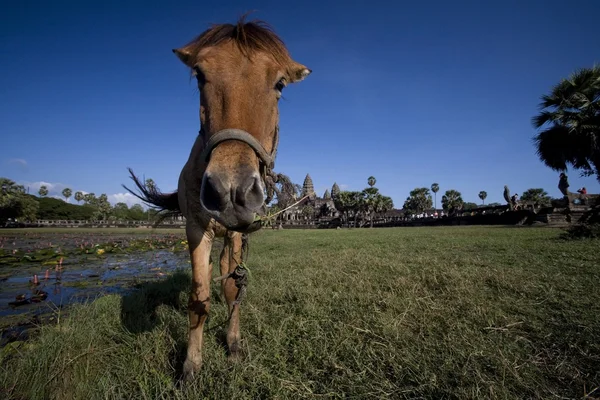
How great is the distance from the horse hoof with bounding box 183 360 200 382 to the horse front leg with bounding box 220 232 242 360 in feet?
1.06

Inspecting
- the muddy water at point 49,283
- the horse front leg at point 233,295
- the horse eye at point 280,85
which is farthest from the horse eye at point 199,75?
the muddy water at point 49,283

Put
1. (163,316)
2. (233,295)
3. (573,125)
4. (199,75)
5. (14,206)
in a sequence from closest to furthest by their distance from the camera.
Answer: (199,75)
(233,295)
(163,316)
(573,125)
(14,206)

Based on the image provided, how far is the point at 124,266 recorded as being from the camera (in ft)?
28.7

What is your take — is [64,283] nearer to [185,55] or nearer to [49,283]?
[49,283]

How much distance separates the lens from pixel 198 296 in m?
2.66

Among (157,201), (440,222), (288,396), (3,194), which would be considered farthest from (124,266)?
(3,194)

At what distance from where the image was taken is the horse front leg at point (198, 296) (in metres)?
2.48

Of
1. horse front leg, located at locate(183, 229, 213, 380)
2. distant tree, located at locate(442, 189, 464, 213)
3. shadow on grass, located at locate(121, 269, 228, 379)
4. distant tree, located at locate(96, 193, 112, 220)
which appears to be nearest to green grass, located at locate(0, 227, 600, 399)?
shadow on grass, located at locate(121, 269, 228, 379)

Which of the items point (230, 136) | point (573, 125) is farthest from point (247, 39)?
point (573, 125)

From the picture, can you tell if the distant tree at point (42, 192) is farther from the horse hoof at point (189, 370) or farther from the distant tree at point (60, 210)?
the horse hoof at point (189, 370)

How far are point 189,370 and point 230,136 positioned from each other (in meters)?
2.00

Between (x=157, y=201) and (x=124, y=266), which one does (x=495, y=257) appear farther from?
(x=124, y=266)

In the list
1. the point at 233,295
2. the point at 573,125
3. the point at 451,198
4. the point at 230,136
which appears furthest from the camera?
the point at 451,198

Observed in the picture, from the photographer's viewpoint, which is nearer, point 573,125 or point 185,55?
point 185,55
